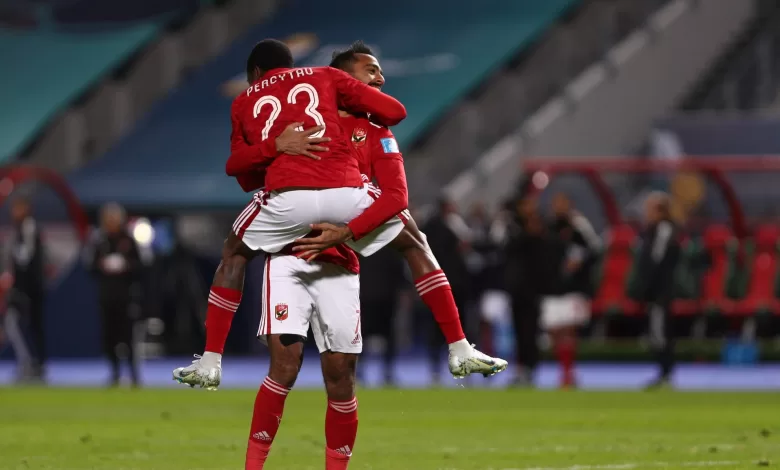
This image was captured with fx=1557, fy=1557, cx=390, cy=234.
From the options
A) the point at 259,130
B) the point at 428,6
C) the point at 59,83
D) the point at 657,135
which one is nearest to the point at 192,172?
the point at 59,83

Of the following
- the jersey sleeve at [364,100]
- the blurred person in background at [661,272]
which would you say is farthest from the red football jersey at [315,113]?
the blurred person in background at [661,272]

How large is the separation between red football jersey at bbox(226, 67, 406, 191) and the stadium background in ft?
42.2

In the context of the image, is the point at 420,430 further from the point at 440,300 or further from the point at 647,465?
the point at 440,300

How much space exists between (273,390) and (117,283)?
42.5 feet

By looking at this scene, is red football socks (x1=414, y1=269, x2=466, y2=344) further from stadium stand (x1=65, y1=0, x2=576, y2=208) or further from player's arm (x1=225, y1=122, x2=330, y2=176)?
stadium stand (x1=65, y1=0, x2=576, y2=208)

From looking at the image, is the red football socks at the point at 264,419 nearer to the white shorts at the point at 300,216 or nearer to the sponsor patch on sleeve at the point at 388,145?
the white shorts at the point at 300,216

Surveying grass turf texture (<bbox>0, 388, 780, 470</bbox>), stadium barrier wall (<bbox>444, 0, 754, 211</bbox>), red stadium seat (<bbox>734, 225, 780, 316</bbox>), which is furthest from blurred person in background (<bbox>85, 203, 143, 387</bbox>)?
stadium barrier wall (<bbox>444, 0, 754, 211</bbox>)

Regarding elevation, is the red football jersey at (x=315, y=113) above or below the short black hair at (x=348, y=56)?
below

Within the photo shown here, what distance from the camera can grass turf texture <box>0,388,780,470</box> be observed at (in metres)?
10.1

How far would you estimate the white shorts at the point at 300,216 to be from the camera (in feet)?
24.2

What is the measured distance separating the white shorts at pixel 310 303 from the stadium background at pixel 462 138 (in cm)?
1273

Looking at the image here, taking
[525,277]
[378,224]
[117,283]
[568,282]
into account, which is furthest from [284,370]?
[117,283]

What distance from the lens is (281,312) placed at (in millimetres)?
7371

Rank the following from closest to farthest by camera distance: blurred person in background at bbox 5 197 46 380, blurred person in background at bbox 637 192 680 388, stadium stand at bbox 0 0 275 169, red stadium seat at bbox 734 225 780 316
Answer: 1. blurred person in background at bbox 637 192 680 388
2. blurred person in background at bbox 5 197 46 380
3. red stadium seat at bbox 734 225 780 316
4. stadium stand at bbox 0 0 275 169
